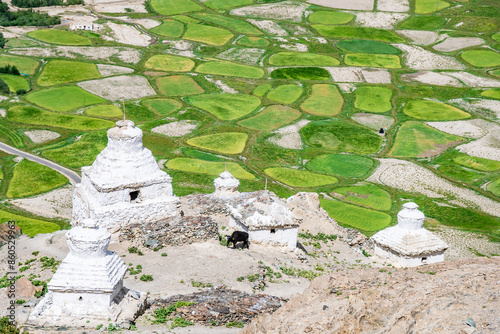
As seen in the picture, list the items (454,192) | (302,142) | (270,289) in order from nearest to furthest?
(270,289), (454,192), (302,142)

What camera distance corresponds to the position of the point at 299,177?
57.5m

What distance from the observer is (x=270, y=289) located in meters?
26.9

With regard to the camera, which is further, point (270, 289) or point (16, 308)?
point (270, 289)

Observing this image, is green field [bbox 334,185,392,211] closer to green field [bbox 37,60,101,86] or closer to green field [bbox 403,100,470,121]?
green field [bbox 403,100,470,121]

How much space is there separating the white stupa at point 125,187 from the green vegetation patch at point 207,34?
72.2 meters

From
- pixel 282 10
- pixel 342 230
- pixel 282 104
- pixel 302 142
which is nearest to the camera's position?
pixel 342 230

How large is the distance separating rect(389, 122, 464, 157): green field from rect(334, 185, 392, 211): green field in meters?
10.5

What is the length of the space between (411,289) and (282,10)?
350 ft

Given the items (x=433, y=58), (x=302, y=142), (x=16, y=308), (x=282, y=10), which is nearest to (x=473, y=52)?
(x=433, y=58)

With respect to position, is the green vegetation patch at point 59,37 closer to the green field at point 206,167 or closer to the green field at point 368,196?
the green field at point 206,167

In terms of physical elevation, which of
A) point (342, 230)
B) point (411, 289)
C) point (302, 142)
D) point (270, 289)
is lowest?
point (302, 142)

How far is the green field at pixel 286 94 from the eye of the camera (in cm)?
8022

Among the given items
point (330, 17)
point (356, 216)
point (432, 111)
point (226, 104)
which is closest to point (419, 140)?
point (432, 111)

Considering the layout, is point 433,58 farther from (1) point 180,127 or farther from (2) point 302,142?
(1) point 180,127
